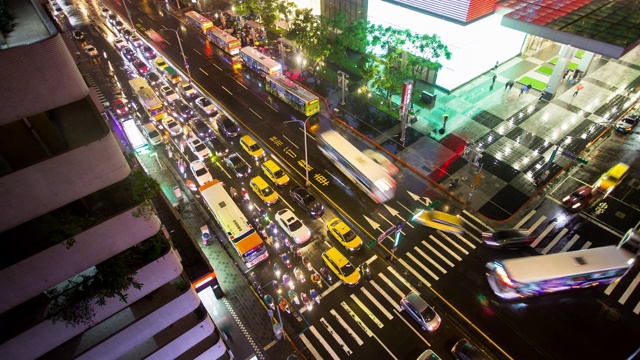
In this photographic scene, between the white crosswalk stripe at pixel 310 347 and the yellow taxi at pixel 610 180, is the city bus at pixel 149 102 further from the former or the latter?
the yellow taxi at pixel 610 180

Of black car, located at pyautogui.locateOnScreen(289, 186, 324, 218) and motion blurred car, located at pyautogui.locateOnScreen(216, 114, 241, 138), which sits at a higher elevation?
motion blurred car, located at pyautogui.locateOnScreen(216, 114, 241, 138)

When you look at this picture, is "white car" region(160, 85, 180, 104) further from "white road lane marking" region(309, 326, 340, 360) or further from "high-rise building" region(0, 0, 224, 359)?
"white road lane marking" region(309, 326, 340, 360)

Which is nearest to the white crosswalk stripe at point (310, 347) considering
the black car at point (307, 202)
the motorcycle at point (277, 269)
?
the motorcycle at point (277, 269)

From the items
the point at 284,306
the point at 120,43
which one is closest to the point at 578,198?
the point at 284,306

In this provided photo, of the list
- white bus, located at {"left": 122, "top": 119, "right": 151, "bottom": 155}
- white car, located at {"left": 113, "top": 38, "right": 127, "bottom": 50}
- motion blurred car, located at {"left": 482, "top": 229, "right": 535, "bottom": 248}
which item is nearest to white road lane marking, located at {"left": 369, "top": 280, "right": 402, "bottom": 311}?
motion blurred car, located at {"left": 482, "top": 229, "right": 535, "bottom": 248}

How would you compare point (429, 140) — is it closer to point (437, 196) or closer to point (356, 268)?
point (437, 196)

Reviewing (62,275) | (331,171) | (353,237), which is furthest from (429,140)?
(62,275)

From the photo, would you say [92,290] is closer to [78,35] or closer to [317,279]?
[317,279]

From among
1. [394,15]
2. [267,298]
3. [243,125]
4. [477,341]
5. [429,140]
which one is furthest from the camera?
[394,15]
